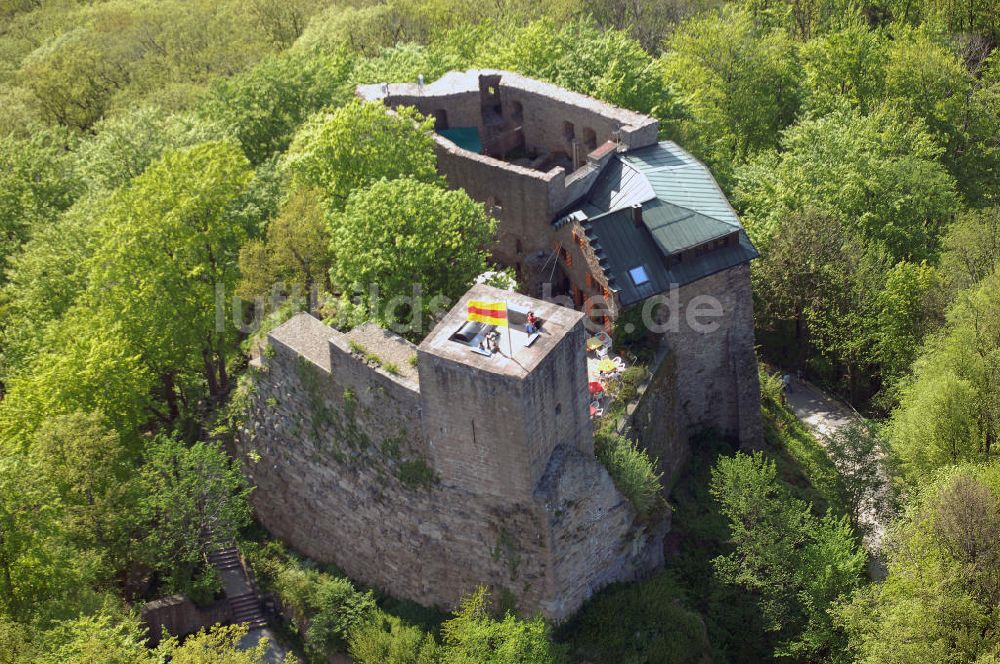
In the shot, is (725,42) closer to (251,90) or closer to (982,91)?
(982,91)

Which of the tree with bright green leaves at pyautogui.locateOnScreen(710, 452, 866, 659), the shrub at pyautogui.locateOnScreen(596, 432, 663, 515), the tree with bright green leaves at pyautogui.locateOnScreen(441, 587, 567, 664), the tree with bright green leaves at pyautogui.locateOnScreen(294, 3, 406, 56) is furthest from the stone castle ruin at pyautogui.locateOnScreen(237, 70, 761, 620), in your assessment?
the tree with bright green leaves at pyautogui.locateOnScreen(294, 3, 406, 56)

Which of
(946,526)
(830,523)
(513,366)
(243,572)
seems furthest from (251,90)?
(946,526)

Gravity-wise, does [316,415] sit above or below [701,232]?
below

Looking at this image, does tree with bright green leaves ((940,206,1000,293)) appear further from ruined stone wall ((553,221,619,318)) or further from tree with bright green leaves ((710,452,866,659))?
ruined stone wall ((553,221,619,318))

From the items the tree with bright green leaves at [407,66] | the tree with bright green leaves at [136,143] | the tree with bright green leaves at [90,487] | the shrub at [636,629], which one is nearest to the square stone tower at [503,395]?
the shrub at [636,629]

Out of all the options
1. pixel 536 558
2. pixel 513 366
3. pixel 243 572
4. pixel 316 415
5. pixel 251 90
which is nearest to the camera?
pixel 513 366

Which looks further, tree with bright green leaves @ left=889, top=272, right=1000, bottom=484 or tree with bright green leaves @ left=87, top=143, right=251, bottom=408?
tree with bright green leaves @ left=87, top=143, right=251, bottom=408

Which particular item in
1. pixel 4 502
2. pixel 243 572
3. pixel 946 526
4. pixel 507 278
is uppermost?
pixel 507 278

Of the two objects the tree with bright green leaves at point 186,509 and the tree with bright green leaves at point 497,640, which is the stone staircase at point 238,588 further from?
the tree with bright green leaves at point 497,640
